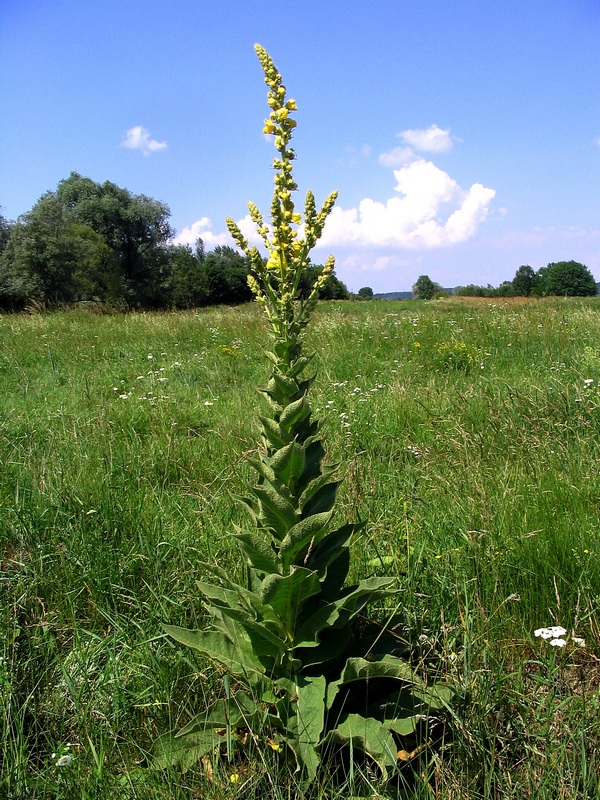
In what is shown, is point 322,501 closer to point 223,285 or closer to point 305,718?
point 305,718

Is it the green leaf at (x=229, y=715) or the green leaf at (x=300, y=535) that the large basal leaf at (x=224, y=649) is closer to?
the green leaf at (x=229, y=715)

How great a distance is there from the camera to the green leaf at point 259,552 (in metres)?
1.84

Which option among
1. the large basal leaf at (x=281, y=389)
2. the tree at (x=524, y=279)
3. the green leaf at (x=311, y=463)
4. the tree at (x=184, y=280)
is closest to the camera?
the large basal leaf at (x=281, y=389)

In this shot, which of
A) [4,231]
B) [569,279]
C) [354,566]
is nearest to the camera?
[354,566]

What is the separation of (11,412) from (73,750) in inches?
162

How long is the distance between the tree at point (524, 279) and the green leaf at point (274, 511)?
327 feet

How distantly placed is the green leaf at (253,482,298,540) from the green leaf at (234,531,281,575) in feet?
0.29

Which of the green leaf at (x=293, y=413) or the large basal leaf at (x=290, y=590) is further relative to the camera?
the green leaf at (x=293, y=413)

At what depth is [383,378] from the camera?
679 cm

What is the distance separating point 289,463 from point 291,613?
50cm

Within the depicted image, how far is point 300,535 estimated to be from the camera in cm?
182

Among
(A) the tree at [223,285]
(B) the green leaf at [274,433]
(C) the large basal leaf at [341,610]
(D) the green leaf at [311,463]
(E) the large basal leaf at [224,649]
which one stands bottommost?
(E) the large basal leaf at [224,649]

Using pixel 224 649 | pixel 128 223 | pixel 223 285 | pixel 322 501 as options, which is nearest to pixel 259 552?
pixel 322 501

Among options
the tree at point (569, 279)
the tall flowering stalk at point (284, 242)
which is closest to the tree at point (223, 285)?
the tree at point (569, 279)
